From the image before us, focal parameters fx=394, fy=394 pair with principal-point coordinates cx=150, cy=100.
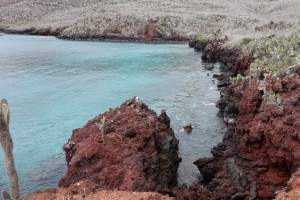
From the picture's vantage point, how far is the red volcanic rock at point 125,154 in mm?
11775

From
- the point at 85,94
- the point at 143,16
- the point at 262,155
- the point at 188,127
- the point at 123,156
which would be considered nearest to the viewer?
the point at 123,156

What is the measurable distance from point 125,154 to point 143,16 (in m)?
76.4

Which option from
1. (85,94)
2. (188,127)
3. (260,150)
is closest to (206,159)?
(260,150)

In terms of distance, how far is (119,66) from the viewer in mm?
45312

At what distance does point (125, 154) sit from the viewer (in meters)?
12.8

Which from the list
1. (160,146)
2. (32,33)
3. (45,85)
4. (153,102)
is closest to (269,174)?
(160,146)

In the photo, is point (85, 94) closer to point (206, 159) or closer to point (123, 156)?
point (206, 159)

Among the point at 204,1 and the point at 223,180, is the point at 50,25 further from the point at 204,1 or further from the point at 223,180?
the point at 223,180

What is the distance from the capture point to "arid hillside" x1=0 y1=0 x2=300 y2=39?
3098 inches

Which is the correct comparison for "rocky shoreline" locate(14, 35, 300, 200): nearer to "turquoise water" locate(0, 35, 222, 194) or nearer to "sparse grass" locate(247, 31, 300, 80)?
"turquoise water" locate(0, 35, 222, 194)

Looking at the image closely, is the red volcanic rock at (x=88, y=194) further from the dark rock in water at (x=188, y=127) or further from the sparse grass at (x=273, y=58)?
the dark rock in water at (x=188, y=127)

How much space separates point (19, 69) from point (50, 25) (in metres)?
49.9

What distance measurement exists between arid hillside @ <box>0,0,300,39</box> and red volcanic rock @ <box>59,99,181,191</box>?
4864cm

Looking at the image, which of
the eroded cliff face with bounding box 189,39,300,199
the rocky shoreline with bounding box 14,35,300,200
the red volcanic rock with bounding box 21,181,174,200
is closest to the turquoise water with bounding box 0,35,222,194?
the eroded cliff face with bounding box 189,39,300,199
